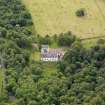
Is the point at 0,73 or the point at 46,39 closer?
the point at 0,73

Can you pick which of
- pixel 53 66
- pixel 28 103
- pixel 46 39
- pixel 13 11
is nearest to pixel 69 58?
pixel 53 66

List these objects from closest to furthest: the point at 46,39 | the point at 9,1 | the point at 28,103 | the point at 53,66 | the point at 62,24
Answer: the point at 28,103 < the point at 53,66 < the point at 46,39 < the point at 62,24 < the point at 9,1

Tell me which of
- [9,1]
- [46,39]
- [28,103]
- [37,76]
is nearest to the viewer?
[28,103]

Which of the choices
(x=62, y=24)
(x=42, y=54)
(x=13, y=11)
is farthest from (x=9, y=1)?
(x=42, y=54)

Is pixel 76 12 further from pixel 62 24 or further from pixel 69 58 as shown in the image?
pixel 69 58

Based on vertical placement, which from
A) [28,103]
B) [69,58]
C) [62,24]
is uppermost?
[62,24]

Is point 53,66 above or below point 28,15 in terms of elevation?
below

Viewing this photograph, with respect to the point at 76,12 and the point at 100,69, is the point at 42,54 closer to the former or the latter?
the point at 100,69
